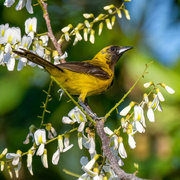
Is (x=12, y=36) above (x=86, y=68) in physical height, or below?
above

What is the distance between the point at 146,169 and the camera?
11.5 feet

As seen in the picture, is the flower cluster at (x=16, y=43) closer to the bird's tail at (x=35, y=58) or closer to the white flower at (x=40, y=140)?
the bird's tail at (x=35, y=58)

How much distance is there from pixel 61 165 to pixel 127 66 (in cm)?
119

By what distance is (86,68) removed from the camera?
137 inches

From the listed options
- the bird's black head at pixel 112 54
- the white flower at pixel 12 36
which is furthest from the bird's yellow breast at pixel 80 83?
the white flower at pixel 12 36

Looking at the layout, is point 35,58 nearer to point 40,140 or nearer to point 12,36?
point 12,36

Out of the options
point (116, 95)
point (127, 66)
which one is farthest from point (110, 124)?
point (127, 66)

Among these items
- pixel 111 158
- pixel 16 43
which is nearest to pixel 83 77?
pixel 16 43

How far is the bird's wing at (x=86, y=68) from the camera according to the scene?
319cm

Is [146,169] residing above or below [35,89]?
below

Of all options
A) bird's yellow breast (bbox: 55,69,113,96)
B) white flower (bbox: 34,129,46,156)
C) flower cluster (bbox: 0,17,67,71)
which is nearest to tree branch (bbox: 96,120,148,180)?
white flower (bbox: 34,129,46,156)

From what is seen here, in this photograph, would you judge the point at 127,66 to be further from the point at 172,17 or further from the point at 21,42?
the point at 21,42

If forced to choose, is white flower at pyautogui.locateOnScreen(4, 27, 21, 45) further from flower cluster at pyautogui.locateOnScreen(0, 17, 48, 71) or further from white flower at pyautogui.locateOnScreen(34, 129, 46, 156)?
white flower at pyautogui.locateOnScreen(34, 129, 46, 156)

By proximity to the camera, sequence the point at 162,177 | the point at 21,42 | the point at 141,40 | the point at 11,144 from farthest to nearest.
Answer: the point at 141,40
the point at 11,144
the point at 162,177
the point at 21,42
